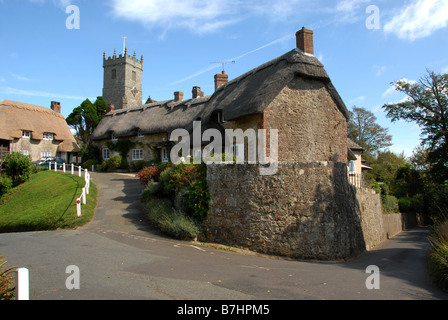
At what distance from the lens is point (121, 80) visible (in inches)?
2613

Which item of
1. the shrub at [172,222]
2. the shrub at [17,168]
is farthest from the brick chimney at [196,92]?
the shrub at [172,222]

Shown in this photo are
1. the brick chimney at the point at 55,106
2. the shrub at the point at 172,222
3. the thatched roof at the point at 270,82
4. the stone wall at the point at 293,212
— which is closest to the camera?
the stone wall at the point at 293,212

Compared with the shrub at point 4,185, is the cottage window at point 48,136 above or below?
above

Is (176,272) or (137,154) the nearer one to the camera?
(176,272)

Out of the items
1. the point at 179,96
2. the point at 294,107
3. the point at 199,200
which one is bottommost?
the point at 199,200

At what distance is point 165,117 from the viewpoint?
102 ft

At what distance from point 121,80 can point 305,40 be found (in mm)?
56390

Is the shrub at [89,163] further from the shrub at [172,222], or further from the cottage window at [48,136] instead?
the shrub at [172,222]

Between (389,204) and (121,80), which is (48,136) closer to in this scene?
(121,80)

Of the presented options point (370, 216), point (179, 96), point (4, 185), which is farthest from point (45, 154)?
point (370, 216)

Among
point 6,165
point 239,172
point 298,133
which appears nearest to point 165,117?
point 6,165

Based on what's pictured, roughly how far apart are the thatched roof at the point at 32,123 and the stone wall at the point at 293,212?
107ft

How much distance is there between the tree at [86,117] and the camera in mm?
48781
